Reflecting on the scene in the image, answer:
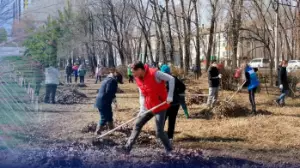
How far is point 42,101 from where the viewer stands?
43.2 ft

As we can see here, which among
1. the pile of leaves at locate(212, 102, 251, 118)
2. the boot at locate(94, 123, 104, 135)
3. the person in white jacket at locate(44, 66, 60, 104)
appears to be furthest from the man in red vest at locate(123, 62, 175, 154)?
the person in white jacket at locate(44, 66, 60, 104)

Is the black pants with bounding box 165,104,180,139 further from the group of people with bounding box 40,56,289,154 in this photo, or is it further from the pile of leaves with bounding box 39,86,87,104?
the pile of leaves with bounding box 39,86,87,104

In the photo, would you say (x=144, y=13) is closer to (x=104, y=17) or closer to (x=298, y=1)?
(x=104, y=17)

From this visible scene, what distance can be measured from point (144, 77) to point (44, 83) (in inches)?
337

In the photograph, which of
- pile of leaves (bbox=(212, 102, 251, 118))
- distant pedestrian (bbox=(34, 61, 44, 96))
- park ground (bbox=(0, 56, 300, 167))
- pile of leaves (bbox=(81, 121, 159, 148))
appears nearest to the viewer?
park ground (bbox=(0, 56, 300, 167))

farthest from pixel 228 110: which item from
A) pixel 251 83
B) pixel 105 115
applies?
pixel 105 115

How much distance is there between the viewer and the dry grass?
21.7 feet

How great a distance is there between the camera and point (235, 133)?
8.04 metres

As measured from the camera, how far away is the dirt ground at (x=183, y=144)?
18.2 ft

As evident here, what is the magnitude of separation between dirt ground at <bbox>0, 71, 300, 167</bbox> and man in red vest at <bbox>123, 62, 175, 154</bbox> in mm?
375

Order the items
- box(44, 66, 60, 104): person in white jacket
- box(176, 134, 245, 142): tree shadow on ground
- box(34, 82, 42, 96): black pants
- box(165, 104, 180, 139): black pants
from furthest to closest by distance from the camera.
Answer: box(44, 66, 60, 104): person in white jacket
box(34, 82, 42, 96): black pants
box(176, 134, 245, 142): tree shadow on ground
box(165, 104, 180, 139): black pants

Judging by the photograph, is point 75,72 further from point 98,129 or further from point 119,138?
point 119,138

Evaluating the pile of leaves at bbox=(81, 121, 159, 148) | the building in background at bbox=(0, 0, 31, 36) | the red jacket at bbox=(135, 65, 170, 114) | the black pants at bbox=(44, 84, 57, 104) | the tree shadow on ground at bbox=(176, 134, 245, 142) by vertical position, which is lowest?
the tree shadow on ground at bbox=(176, 134, 245, 142)

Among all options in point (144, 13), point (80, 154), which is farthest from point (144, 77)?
point (144, 13)
